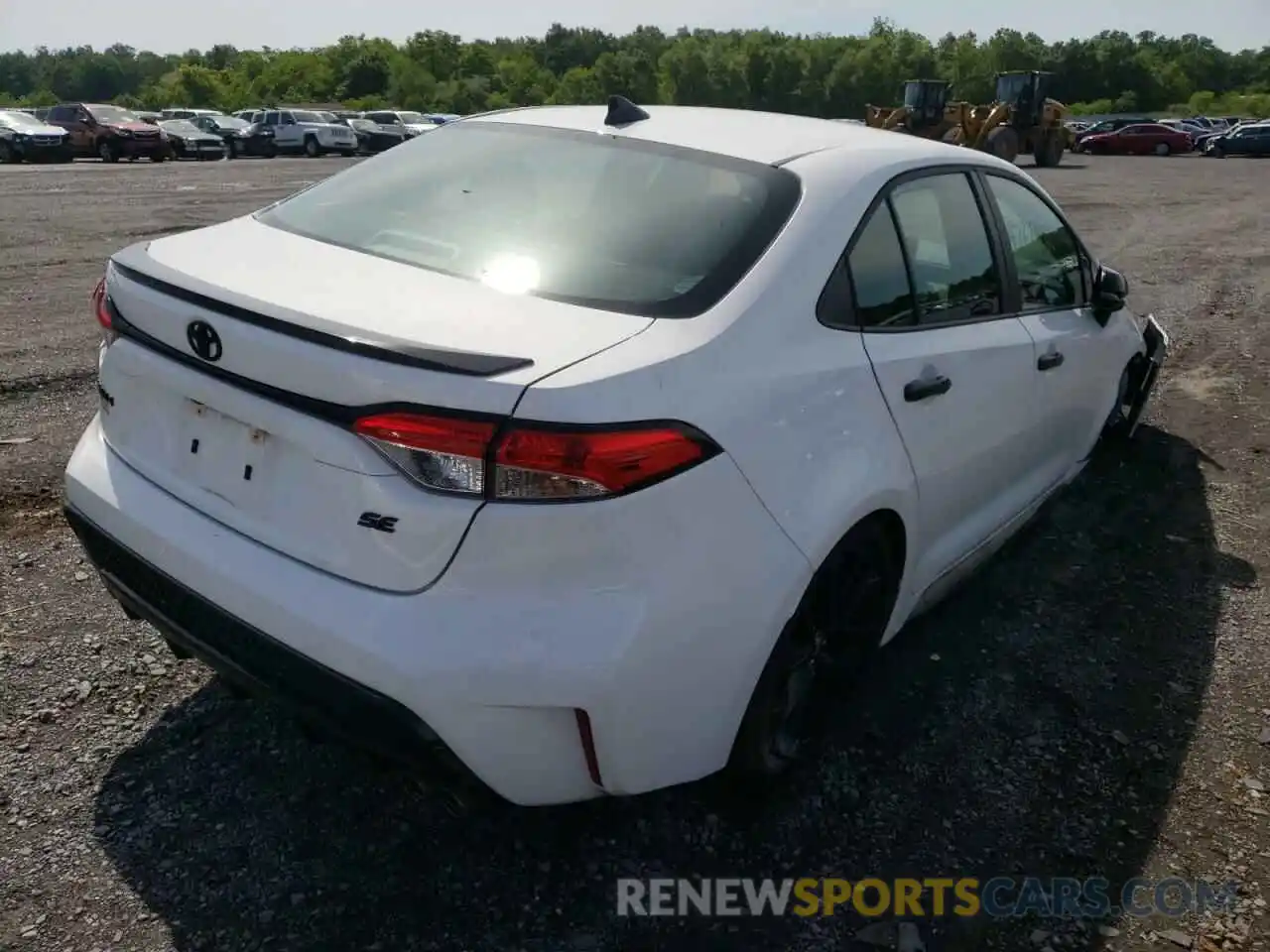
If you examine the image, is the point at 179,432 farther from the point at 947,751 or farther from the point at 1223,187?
the point at 1223,187

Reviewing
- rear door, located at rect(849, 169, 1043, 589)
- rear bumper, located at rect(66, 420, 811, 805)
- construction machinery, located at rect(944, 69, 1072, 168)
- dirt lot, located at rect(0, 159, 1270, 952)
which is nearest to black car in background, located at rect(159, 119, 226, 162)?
construction machinery, located at rect(944, 69, 1072, 168)

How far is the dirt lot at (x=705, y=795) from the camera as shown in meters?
2.40

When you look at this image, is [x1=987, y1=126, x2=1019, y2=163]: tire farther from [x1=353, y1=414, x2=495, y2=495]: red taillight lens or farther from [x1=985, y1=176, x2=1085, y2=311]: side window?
[x1=353, y1=414, x2=495, y2=495]: red taillight lens

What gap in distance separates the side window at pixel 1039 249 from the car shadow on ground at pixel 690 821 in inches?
48.7

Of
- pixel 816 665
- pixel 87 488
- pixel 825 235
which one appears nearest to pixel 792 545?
pixel 816 665

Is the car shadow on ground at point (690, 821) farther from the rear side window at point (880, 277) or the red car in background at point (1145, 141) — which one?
the red car in background at point (1145, 141)

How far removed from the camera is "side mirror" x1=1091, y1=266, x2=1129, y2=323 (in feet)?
13.9

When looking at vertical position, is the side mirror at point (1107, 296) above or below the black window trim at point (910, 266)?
below

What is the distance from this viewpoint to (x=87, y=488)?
8.55 feet

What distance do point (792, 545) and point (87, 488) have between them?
5.51 feet

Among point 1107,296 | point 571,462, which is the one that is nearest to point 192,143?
point 1107,296

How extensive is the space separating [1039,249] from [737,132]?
141 centimetres

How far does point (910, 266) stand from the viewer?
301 cm

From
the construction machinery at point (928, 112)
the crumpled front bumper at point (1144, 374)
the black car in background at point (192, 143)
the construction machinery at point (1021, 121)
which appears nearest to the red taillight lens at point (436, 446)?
the crumpled front bumper at point (1144, 374)
